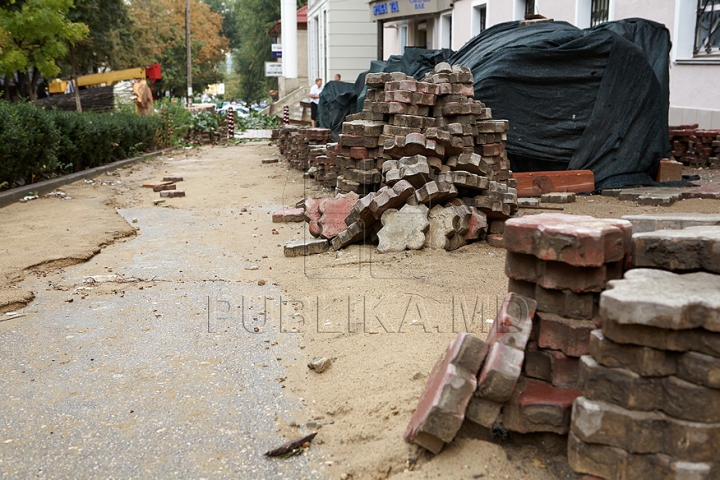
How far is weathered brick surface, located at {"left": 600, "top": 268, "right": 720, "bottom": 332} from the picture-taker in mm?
2268

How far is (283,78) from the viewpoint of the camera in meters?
39.2

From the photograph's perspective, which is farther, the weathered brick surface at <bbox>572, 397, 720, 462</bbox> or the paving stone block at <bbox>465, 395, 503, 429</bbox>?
the paving stone block at <bbox>465, 395, 503, 429</bbox>

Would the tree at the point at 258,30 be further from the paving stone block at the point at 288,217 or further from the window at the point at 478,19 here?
the paving stone block at the point at 288,217

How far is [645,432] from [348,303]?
9.32 feet

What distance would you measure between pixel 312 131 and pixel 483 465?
11885 millimetres

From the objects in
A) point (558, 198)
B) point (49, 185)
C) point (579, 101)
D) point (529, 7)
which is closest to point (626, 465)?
point (558, 198)

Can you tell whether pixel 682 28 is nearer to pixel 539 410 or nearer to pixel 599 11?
pixel 599 11

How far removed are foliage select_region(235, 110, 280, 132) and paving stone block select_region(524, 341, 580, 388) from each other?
29.1 m

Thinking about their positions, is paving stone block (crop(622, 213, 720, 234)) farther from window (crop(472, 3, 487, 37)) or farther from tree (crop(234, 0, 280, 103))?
tree (crop(234, 0, 280, 103))

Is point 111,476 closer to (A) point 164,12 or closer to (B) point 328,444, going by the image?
(B) point 328,444

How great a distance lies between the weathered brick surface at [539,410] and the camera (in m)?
2.70

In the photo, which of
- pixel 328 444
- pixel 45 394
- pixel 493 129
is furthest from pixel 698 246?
pixel 493 129

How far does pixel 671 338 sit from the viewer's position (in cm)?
232

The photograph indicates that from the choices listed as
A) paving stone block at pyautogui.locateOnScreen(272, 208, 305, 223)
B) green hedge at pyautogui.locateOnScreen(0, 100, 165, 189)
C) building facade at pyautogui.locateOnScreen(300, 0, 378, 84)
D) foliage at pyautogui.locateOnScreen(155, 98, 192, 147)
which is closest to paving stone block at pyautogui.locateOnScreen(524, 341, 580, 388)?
paving stone block at pyautogui.locateOnScreen(272, 208, 305, 223)
